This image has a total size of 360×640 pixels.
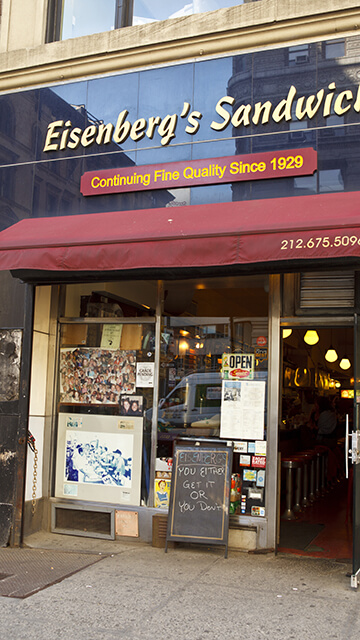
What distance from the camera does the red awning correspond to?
5242 mm

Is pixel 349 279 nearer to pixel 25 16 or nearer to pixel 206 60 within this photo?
pixel 206 60

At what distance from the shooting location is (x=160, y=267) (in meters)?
5.82

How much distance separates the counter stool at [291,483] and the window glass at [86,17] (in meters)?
6.54

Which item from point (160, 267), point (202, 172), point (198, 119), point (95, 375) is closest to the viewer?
point (160, 267)

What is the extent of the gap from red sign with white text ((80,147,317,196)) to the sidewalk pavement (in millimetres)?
3981

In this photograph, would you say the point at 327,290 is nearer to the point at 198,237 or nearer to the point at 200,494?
the point at 198,237

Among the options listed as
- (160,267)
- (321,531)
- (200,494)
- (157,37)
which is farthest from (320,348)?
(160,267)

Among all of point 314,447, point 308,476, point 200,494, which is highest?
point 314,447

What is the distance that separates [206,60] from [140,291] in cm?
277

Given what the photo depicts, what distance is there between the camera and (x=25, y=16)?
8164 mm

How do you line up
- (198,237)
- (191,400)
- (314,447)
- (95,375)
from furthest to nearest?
1. (314,447)
2. (95,375)
3. (191,400)
4. (198,237)

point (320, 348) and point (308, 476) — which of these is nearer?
point (308, 476)

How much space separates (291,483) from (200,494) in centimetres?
298

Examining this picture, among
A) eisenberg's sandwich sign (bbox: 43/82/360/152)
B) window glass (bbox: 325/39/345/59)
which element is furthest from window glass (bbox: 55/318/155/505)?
window glass (bbox: 325/39/345/59)
